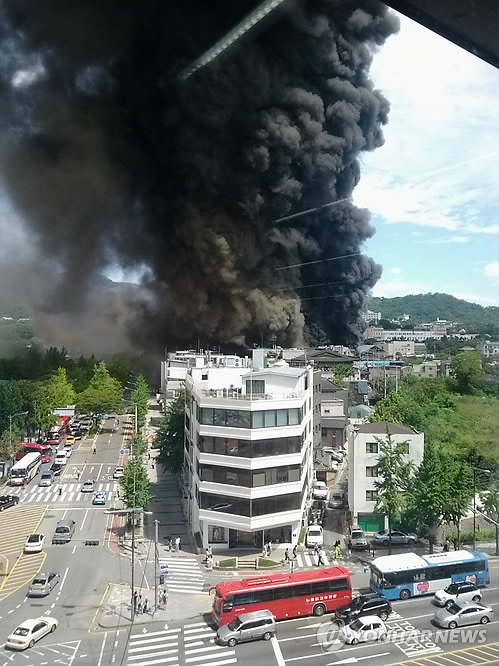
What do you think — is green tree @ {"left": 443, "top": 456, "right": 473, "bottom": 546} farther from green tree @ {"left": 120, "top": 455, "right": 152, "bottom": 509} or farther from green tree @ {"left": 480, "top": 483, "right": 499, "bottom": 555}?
green tree @ {"left": 120, "top": 455, "right": 152, "bottom": 509}

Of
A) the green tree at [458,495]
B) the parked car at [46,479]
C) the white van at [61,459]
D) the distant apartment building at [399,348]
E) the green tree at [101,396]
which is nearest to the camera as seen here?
the green tree at [458,495]

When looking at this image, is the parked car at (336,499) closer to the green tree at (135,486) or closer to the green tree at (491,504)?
the green tree at (491,504)

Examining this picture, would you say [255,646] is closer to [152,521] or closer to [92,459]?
[152,521]

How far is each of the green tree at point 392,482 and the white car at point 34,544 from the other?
3.79 meters

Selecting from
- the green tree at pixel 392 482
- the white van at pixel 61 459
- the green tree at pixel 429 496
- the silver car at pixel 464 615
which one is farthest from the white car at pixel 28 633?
the white van at pixel 61 459

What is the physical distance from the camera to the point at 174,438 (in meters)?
9.65

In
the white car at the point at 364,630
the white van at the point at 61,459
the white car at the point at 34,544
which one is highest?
the white van at the point at 61,459

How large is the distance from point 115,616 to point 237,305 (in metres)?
11.4

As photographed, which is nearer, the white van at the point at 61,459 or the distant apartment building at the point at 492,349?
the distant apartment building at the point at 492,349

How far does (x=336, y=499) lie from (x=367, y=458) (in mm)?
1467

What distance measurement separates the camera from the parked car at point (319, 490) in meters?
9.01

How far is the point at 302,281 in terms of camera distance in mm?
16359

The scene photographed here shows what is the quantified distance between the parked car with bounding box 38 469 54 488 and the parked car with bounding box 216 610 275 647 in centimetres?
595

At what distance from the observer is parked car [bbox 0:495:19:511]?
8502 millimetres
